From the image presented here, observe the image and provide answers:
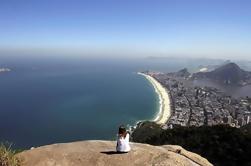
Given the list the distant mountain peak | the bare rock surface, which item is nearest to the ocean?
the bare rock surface

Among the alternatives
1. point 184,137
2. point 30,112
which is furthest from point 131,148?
point 30,112

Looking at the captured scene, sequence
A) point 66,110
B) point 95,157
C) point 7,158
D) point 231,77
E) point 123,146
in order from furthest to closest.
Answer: point 231,77, point 66,110, point 123,146, point 95,157, point 7,158

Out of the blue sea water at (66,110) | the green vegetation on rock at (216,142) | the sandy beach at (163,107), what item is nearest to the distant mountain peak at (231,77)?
the sandy beach at (163,107)

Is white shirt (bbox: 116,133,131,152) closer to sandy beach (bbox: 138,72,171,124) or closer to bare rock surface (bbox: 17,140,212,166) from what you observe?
bare rock surface (bbox: 17,140,212,166)

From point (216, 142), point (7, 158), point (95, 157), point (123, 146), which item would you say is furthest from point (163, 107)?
point (7, 158)

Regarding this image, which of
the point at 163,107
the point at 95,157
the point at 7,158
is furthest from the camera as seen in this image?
the point at 163,107

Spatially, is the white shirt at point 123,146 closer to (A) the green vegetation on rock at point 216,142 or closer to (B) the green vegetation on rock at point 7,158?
(B) the green vegetation on rock at point 7,158

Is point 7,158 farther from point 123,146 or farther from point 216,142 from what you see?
point 216,142

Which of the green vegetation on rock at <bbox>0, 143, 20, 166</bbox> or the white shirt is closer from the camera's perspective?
the green vegetation on rock at <bbox>0, 143, 20, 166</bbox>

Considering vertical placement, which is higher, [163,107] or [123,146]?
[123,146]

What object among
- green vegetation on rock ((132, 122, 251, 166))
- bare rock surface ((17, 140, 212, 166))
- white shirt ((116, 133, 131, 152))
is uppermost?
white shirt ((116, 133, 131, 152))

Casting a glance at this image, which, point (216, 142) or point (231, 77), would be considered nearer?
point (216, 142)
